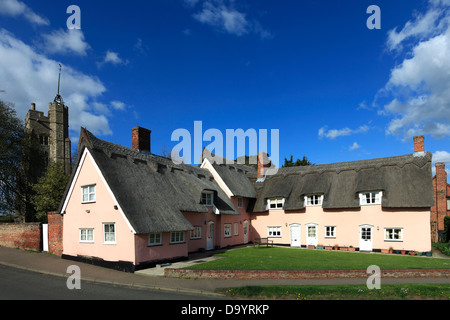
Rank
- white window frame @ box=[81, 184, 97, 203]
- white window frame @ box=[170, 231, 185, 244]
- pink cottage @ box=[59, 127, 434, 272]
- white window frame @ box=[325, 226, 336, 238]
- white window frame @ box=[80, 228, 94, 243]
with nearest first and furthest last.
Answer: pink cottage @ box=[59, 127, 434, 272] < white window frame @ box=[80, 228, 94, 243] < white window frame @ box=[81, 184, 97, 203] < white window frame @ box=[170, 231, 185, 244] < white window frame @ box=[325, 226, 336, 238]

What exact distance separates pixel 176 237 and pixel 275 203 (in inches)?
586

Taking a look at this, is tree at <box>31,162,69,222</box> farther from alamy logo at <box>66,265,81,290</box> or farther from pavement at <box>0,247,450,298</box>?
alamy logo at <box>66,265,81,290</box>

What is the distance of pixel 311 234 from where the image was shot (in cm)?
3012

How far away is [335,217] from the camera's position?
28.8 meters

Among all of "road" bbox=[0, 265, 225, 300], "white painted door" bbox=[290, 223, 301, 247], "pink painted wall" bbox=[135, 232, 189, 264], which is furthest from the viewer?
"white painted door" bbox=[290, 223, 301, 247]

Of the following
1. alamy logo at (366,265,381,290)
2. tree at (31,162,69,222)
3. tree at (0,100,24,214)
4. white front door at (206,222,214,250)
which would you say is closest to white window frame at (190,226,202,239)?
white front door at (206,222,214,250)

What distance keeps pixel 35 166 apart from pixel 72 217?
2413 centimetres

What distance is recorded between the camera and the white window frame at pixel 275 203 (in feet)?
105

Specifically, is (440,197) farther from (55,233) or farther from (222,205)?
(55,233)

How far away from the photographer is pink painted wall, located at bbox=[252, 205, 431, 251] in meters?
25.1

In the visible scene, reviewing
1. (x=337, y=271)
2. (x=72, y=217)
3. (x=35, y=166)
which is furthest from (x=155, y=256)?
(x=35, y=166)

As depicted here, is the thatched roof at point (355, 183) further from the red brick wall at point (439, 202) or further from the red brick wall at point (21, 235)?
the red brick wall at point (21, 235)

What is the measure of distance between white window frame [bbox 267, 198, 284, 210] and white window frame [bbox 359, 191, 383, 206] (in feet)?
26.0
